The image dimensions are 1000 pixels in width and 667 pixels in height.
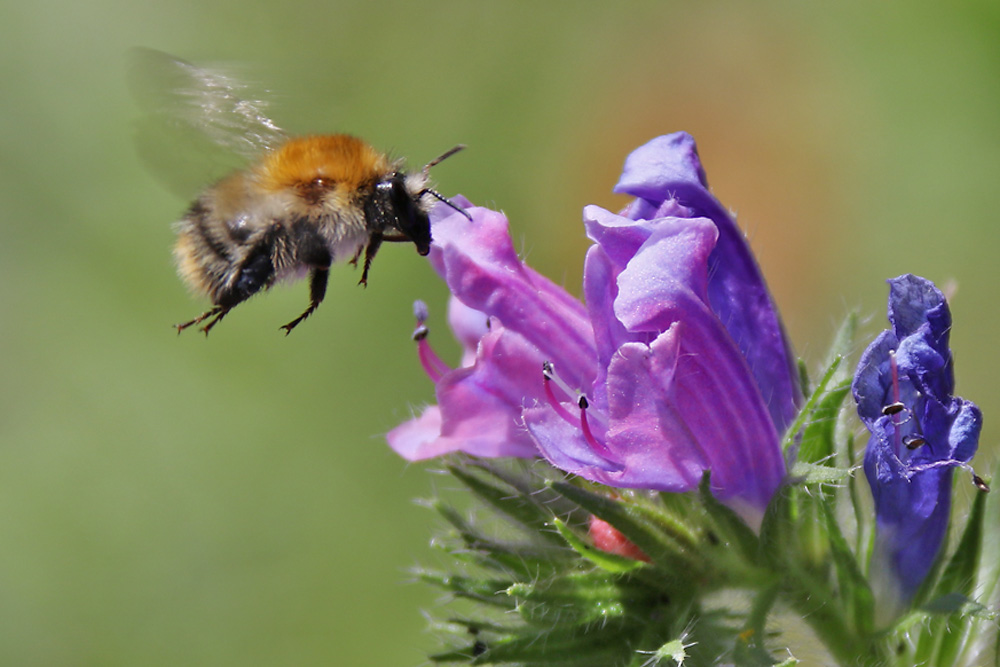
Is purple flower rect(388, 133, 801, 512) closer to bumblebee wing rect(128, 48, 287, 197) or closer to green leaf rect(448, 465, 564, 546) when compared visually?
green leaf rect(448, 465, 564, 546)

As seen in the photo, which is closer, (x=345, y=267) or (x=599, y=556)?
(x=599, y=556)

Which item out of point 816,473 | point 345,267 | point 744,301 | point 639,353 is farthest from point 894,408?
point 345,267

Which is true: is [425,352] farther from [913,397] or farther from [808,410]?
[913,397]

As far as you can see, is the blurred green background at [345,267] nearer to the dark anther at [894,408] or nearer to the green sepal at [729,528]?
the green sepal at [729,528]

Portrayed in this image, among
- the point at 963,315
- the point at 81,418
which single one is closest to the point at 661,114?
the point at 963,315

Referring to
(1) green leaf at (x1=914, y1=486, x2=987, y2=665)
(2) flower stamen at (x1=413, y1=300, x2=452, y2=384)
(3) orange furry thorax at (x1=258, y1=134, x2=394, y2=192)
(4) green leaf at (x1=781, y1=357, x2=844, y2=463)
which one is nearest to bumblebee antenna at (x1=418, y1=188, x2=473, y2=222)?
(3) orange furry thorax at (x1=258, y1=134, x2=394, y2=192)

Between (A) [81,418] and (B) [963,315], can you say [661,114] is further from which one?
(A) [81,418]

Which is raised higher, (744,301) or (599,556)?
(744,301)
